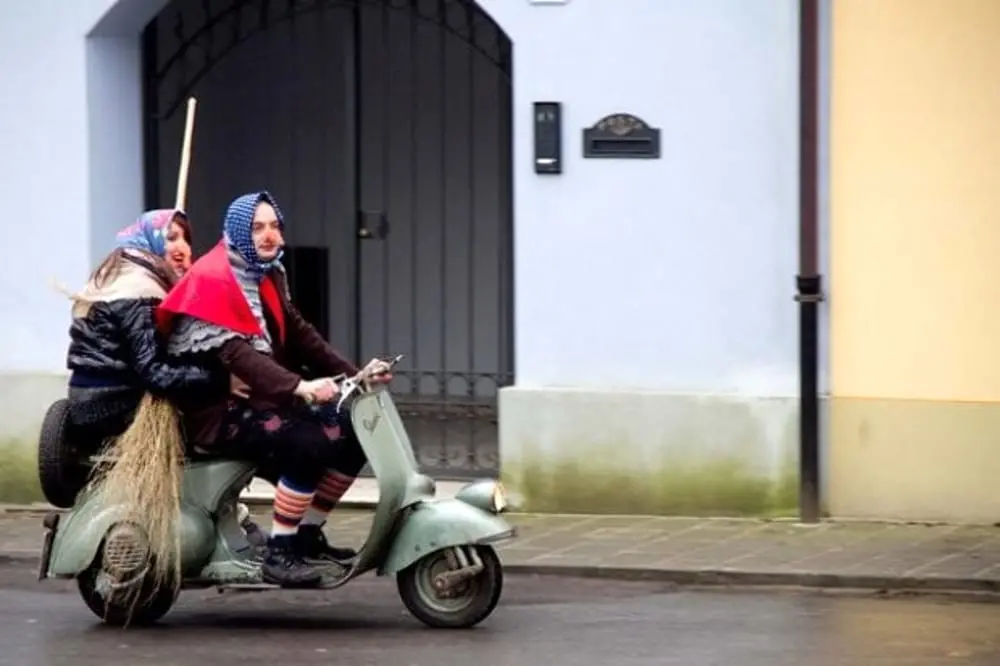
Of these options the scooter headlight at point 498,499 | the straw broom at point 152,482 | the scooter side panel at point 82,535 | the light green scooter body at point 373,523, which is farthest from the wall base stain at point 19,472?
the scooter headlight at point 498,499

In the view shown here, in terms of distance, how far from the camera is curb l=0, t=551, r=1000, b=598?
879 cm

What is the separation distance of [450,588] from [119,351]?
152 centimetres

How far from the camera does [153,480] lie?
303 inches

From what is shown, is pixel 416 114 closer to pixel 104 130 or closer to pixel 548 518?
pixel 104 130

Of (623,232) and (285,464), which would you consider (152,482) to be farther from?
(623,232)

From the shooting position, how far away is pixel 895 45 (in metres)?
9.82

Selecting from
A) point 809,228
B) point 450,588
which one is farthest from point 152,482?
point 809,228

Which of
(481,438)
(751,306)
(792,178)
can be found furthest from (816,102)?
(481,438)

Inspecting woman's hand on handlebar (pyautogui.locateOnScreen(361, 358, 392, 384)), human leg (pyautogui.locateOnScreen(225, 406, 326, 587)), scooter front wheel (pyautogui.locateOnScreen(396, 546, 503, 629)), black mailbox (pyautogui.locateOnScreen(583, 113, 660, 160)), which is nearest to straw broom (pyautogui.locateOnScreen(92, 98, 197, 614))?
human leg (pyautogui.locateOnScreen(225, 406, 326, 587))

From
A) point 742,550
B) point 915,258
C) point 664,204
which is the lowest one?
point 742,550

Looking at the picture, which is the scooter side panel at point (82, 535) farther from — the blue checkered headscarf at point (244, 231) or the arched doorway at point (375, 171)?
the arched doorway at point (375, 171)

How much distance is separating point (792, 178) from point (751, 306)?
65 cm

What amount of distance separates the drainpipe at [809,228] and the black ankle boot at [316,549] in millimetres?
2776

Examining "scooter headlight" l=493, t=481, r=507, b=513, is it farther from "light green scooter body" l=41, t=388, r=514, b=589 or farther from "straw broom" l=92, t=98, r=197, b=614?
"straw broom" l=92, t=98, r=197, b=614
